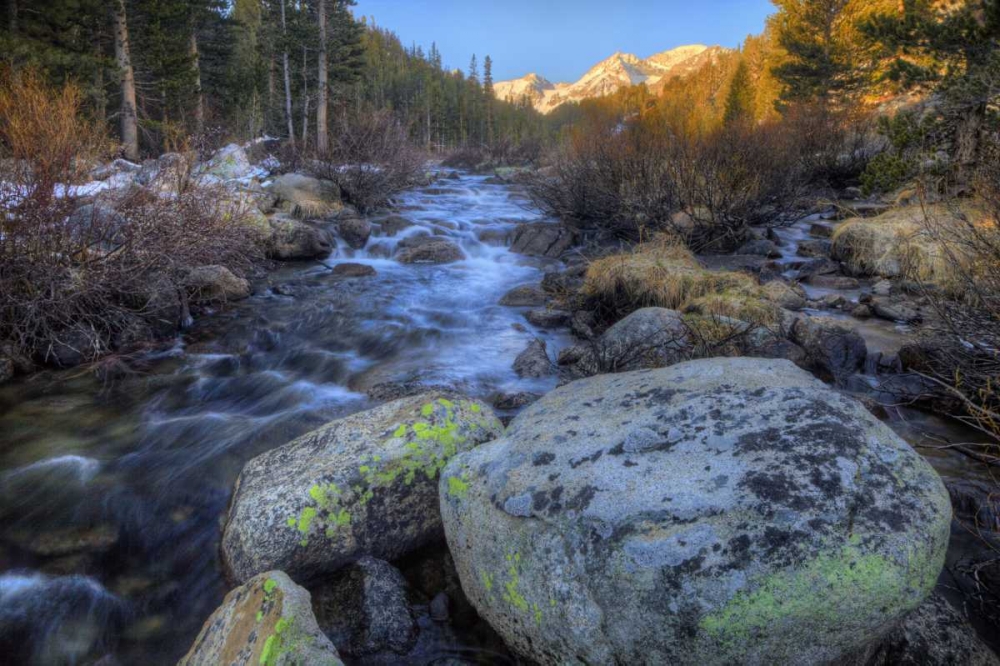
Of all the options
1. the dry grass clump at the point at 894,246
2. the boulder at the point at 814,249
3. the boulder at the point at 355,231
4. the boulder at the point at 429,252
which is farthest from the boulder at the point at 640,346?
the boulder at the point at 355,231

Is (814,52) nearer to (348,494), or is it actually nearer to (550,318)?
(550,318)

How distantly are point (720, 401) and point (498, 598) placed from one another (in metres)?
1.45

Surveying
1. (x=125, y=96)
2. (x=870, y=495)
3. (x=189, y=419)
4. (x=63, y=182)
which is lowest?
(x=189, y=419)

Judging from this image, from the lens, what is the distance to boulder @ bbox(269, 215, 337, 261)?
37.6 ft

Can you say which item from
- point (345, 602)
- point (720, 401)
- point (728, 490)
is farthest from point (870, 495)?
point (345, 602)

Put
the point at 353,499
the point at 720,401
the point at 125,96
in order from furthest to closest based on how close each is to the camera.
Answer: the point at 125,96 → the point at 353,499 → the point at 720,401

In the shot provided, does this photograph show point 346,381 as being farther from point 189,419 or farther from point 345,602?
point 345,602

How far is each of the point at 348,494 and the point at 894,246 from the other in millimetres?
10210

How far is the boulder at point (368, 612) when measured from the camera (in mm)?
2830

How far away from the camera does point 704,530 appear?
83.2 inches

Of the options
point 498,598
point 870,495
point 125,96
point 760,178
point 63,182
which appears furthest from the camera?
point 125,96

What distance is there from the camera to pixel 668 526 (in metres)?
2.17

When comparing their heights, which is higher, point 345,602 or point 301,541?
point 301,541

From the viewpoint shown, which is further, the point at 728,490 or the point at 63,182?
the point at 63,182
